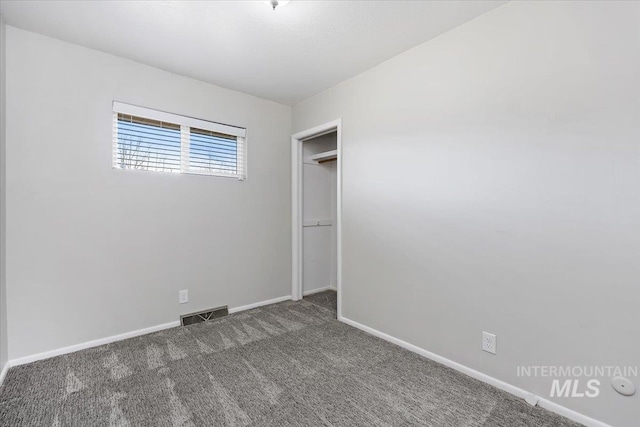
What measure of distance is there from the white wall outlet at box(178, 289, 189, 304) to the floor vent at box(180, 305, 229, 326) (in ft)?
0.47

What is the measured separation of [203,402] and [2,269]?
1676mm

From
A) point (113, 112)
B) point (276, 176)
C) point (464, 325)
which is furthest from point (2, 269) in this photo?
point (464, 325)

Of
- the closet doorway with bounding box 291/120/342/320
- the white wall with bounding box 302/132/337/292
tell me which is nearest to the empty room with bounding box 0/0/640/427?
the closet doorway with bounding box 291/120/342/320

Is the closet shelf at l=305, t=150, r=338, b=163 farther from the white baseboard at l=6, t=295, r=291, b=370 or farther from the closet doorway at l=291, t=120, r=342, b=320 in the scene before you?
the white baseboard at l=6, t=295, r=291, b=370

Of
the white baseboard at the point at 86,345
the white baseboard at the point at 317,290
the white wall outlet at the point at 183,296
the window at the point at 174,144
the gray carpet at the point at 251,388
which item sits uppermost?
the window at the point at 174,144

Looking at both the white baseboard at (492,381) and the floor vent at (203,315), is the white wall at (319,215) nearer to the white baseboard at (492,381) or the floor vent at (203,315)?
the floor vent at (203,315)

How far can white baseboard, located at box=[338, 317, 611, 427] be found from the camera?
1.52 meters

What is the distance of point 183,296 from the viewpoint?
9.27 ft

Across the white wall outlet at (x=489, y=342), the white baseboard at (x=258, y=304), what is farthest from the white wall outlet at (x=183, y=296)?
the white wall outlet at (x=489, y=342)

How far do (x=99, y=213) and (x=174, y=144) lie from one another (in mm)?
897

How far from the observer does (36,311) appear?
7.00ft

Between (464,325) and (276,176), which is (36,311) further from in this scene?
(464,325)

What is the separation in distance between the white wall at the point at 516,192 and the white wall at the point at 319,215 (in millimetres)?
1353

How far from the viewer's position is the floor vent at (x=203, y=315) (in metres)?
2.81
